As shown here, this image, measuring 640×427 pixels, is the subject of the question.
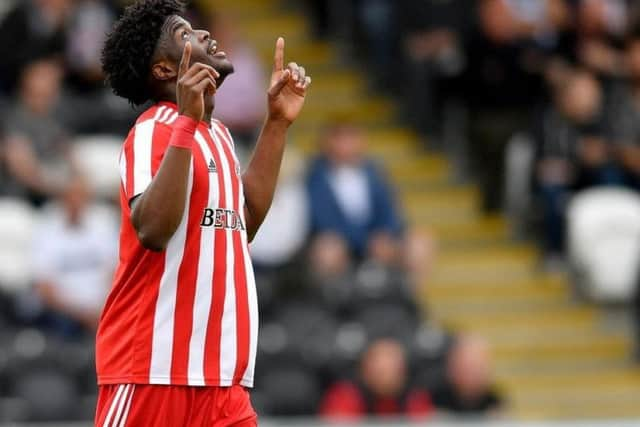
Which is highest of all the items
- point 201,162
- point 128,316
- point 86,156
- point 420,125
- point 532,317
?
point 420,125

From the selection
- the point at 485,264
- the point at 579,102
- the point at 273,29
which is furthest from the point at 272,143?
the point at 273,29

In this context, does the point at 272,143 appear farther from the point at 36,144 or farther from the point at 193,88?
the point at 36,144

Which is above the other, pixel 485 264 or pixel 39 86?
pixel 39 86

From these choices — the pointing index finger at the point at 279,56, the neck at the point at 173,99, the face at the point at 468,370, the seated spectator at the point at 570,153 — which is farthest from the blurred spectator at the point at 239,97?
the neck at the point at 173,99

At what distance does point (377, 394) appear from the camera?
30.9ft

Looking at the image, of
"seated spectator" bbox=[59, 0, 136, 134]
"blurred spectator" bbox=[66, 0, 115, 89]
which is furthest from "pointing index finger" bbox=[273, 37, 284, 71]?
"blurred spectator" bbox=[66, 0, 115, 89]

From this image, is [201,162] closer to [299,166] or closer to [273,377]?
[273,377]

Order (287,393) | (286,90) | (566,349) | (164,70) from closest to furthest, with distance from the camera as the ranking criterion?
(164,70) → (286,90) → (287,393) → (566,349)

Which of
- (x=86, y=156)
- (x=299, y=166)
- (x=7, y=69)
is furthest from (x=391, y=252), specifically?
(x=7, y=69)

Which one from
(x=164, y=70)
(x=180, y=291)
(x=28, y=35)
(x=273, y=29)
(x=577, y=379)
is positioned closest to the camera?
(x=180, y=291)

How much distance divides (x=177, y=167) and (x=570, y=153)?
767 centimetres

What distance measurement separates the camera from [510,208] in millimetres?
12359

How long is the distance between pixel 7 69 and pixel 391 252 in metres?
2.84

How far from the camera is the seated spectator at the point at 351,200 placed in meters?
10.5
